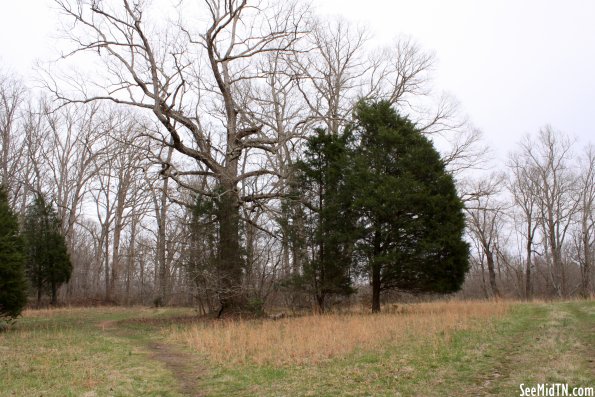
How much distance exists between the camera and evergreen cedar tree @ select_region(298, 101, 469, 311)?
1742cm

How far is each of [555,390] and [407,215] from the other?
11910mm

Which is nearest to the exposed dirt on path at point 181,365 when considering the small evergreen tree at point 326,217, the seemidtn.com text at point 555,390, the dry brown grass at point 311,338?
the dry brown grass at point 311,338

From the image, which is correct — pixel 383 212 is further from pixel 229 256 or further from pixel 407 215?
pixel 229 256

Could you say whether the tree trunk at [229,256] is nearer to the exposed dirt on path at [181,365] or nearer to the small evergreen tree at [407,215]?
the small evergreen tree at [407,215]

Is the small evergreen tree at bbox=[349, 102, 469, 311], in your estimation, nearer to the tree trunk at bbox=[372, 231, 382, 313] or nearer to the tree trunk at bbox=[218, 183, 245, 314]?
the tree trunk at bbox=[372, 231, 382, 313]

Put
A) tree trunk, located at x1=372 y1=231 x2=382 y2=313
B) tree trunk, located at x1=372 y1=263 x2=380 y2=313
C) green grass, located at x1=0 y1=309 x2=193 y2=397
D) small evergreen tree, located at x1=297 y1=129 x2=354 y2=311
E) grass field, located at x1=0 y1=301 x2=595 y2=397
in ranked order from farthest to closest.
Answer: small evergreen tree, located at x1=297 y1=129 x2=354 y2=311 → tree trunk, located at x1=372 y1=263 x2=380 y2=313 → tree trunk, located at x1=372 y1=231 x2=382 y2=313 → green grass, located at x1=0 y1=309 x2=193 y2=397 → grass field, located at x1=0 y1=301 x2=595 y2=397

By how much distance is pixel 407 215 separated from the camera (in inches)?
701

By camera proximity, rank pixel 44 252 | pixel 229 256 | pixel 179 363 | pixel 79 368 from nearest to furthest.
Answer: pixel 79 368, pixel 179 363, pixel 229 256, pixel 44 252

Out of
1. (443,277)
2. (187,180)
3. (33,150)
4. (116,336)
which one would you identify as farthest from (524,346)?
(33,150)

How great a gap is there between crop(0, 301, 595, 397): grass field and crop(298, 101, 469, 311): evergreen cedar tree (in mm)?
3678

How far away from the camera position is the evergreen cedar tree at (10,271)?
53.2 ft

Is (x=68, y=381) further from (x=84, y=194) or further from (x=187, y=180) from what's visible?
(x=84, y=194)

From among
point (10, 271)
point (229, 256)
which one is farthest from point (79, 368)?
point (229, 256)

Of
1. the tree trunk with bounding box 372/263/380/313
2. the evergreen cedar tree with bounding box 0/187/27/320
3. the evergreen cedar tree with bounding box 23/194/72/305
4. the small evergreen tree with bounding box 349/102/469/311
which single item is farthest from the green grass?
the evergreen cedar tree with bounding box 23/194/72/305
